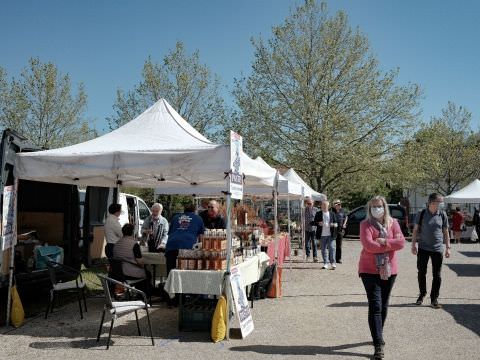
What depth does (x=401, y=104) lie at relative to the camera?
27.5m

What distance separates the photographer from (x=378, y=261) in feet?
18.4

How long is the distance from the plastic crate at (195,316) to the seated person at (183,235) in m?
0.91

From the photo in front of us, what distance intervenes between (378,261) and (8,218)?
482cm

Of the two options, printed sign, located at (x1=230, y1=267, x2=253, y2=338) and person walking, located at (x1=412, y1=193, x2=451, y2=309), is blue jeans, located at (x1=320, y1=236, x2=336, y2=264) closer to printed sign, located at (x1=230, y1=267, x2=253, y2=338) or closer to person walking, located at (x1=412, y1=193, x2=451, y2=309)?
person walking, located at (x1=412, y1=193, x2=451, y2=309)

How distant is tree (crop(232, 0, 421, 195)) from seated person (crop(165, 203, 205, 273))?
1948cm

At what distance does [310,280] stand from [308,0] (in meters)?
20.6

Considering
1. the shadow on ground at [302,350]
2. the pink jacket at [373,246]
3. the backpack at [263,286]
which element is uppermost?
the pink jacket at [373,246]

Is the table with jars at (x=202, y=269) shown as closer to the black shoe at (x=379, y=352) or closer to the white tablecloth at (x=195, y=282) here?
the white tablecloth at (x=195, y=282)

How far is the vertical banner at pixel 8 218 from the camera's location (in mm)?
7004

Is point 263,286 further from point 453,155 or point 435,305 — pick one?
point 453,155

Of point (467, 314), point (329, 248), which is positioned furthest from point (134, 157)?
point (329, 248)

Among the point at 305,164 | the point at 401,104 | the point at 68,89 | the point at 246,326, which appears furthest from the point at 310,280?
the point at 68,89

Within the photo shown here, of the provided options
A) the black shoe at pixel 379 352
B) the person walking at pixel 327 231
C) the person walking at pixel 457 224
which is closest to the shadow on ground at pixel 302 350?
the black shoe at pixel 379 352

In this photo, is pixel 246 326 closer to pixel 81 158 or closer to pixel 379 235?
pixel 379 235
